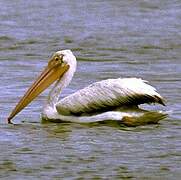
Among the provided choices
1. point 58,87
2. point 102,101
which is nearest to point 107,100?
point 102,101

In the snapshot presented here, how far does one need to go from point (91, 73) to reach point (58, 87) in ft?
7.21

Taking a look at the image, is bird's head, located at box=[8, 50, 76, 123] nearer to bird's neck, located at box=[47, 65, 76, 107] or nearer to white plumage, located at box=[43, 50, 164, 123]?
bird's neck, located at box=[47, 65, 76, 107]

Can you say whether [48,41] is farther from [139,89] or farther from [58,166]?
[58,166]

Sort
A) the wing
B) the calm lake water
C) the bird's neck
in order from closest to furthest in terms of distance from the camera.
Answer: the calm lake water, the wing, the bird's neck

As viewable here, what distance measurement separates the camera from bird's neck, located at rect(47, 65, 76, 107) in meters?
10.9

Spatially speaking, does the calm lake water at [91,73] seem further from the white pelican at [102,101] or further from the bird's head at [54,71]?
the bird's head at [54,71]

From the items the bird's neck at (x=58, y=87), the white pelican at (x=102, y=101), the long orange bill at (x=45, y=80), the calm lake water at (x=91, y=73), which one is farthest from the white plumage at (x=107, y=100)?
the long orange bill at (x=45, y=80)

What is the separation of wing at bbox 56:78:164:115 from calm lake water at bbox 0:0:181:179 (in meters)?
0.20

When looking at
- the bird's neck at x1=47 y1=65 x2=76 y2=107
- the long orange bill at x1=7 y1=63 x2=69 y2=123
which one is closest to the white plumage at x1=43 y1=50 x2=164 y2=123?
the bird's neck at x1=47 y1=65 x2=76 y2=107

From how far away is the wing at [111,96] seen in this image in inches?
400

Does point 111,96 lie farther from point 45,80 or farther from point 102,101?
point 45,80

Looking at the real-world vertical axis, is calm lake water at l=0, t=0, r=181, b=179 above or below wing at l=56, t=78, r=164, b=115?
below

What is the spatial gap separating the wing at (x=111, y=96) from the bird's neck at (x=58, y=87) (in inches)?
16.2

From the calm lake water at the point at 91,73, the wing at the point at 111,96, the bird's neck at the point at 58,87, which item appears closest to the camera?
the calm lake water at the point at 91,73
